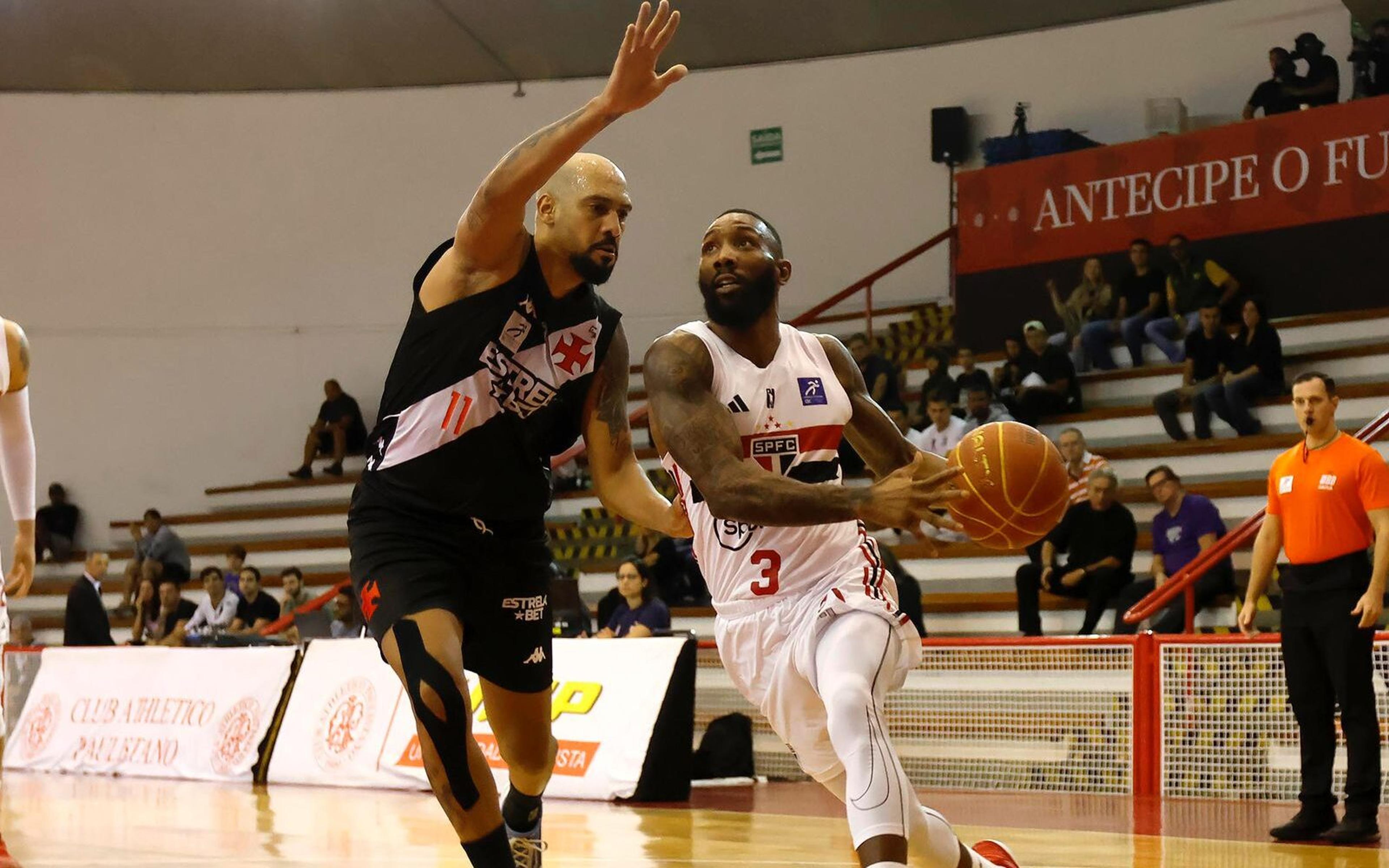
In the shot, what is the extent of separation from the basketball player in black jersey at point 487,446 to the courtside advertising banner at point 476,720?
14.9 feet

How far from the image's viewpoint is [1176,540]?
1209 cm

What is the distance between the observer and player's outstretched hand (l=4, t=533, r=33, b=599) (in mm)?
5609

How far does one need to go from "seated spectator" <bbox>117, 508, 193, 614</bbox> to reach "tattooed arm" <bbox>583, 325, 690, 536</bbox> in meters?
14.4

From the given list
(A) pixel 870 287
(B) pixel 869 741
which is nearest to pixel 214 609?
(A) pixel 870 287

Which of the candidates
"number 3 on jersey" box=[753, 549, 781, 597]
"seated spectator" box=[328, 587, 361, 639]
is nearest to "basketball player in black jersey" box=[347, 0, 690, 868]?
"number 3 on jersey" box=[753, 549, 781, 597]

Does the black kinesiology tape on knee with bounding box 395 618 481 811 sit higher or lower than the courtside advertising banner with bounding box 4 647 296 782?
higher

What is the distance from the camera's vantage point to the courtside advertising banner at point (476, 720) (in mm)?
10078

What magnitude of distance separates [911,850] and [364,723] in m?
7.62

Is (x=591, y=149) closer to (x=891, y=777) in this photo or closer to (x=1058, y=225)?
(x=1058, y=225)

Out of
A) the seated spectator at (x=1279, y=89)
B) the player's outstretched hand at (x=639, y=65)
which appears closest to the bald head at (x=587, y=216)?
→ the player's outstretched hand at (x=639, y=65)

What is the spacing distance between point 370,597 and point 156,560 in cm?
1550

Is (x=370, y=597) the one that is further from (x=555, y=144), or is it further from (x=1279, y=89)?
(x=1279, y=89)

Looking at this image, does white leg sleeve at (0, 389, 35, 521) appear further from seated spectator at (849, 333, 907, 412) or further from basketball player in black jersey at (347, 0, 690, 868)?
seated spectator at (849, 333, 907, 412)

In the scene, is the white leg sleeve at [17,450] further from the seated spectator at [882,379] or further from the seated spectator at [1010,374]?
the seated spectator at [1010,374]
